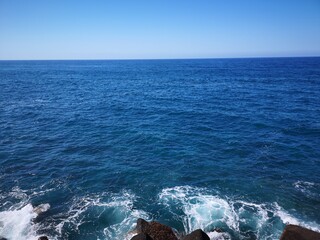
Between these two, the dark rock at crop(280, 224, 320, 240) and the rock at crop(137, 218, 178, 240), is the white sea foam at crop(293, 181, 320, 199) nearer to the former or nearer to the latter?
the dark rock at crop(280, 224, 320, 240)

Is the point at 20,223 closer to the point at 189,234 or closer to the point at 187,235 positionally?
the point at 187,235

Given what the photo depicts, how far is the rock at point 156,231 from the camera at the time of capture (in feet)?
57.0

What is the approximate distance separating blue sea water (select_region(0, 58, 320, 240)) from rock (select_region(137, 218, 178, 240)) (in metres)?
2.73

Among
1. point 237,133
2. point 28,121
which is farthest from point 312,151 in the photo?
point 28,121

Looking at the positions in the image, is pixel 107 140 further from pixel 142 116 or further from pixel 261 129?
pixel 261 129

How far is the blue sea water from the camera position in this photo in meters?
21.1

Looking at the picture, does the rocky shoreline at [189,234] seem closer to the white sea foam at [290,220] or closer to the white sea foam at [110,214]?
the white sea foam at [110,214]

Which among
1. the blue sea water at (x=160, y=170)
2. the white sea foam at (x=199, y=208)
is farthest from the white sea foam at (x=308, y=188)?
the white sea foam at (x=199, y=208)

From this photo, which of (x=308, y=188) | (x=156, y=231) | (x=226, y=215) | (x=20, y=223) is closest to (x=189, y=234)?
(x=156, y=231)

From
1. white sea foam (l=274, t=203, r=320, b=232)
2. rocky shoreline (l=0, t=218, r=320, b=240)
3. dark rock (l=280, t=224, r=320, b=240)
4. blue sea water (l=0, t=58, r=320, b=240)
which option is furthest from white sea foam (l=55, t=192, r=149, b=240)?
white sea foam (l=274, t=203, r=320, b=232)

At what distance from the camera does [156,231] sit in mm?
17734

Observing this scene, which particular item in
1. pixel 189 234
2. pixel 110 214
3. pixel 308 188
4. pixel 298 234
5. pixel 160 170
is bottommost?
pixel 110 214

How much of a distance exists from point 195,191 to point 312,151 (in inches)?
777

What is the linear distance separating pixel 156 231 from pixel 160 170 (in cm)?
1166
